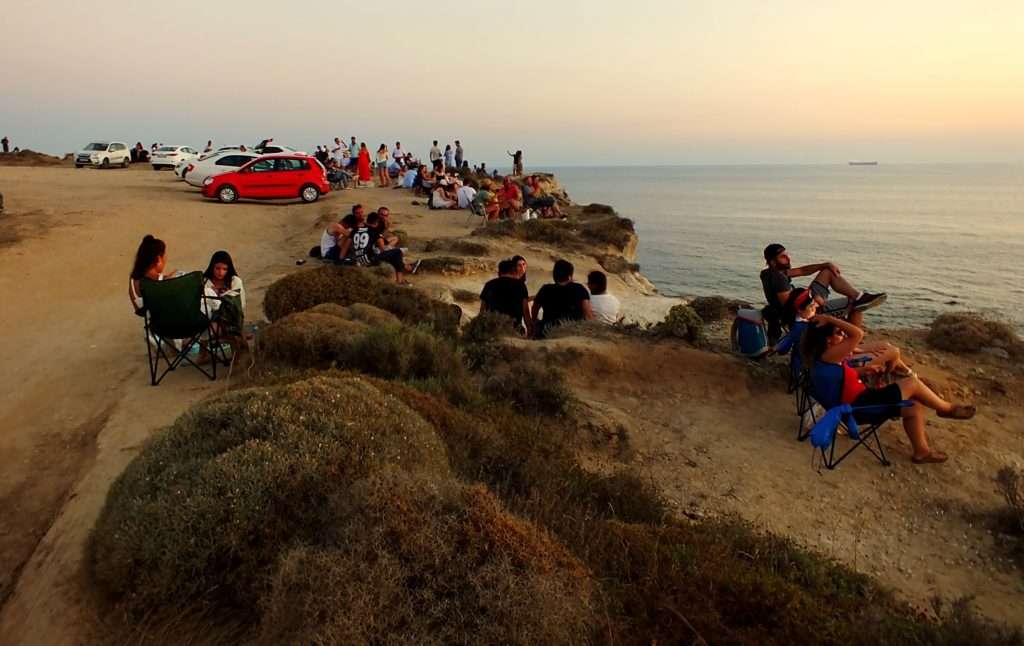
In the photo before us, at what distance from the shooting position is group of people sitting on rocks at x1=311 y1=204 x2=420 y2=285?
12.2 m

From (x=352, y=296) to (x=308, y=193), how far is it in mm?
16486

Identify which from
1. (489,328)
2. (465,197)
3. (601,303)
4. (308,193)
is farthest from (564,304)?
(308,193)

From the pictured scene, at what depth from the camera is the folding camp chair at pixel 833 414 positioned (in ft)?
19.2

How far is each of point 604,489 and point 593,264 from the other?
14598 millimetres

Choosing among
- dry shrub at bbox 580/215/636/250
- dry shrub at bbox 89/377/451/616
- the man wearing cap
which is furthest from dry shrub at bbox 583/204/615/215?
dry shrub at bbox 89/377/451/616

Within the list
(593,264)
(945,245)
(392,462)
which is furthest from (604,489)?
(945,245)

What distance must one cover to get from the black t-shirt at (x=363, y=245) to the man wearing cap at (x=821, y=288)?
7177 mm

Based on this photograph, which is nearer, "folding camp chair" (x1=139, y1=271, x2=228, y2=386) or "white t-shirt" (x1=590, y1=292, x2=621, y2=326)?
"folding camp chair" (x1=139, y1=271, x2=228, y2=386)

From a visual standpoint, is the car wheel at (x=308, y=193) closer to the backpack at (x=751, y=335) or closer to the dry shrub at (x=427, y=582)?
Answer: the backpack at (x=751, y=335)

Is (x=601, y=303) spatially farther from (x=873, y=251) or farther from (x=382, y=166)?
(x=873, y=251)

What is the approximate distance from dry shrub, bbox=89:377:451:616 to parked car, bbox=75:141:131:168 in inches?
1686

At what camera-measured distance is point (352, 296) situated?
8.83m

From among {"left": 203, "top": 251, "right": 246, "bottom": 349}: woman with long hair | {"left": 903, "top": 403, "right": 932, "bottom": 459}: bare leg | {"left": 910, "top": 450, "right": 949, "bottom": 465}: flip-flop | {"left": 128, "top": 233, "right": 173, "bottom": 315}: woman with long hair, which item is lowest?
{"left": 910, "top": 450, "right": 949, "bottom": 465}: flip-flop

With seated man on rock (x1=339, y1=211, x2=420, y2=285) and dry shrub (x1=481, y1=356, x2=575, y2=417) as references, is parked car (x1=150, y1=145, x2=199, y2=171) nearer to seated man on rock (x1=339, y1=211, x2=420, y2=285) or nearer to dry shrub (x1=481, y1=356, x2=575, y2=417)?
seated man on rock (x1=339, y1=211, x2=420, y2=285)
